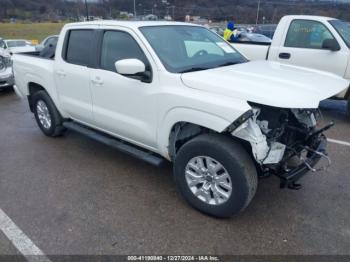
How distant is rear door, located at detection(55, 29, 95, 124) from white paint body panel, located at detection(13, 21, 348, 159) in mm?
13

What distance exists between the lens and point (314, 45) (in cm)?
604

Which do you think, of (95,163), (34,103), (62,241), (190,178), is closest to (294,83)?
(190,178)

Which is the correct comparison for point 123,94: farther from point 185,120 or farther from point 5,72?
point 5,72

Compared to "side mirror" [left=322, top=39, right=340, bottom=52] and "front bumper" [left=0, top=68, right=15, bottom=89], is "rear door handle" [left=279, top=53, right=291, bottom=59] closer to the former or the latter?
"side mirror" [left=322, top=39, right=340, bottom=52]

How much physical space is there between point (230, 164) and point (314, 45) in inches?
169

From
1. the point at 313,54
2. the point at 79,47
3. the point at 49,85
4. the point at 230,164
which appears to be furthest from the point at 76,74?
the point at 313,54

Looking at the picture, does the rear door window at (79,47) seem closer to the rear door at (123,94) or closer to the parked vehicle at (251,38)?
the rear door at (123,94)

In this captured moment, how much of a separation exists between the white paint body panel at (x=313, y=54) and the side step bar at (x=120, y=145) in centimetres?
374

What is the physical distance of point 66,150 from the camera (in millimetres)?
4887

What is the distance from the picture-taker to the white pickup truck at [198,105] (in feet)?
9.07

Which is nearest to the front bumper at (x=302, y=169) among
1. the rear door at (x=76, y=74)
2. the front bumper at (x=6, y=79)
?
the rear door at (x=76, y=74)

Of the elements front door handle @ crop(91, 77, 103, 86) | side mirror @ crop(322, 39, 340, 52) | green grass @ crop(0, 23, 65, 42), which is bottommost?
green grass @ crop(0, 23, 65, 42)

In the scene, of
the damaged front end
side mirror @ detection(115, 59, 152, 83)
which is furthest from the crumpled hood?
side mirror @ detection(115, 59, 152, 83)

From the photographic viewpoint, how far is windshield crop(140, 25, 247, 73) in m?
3.39
